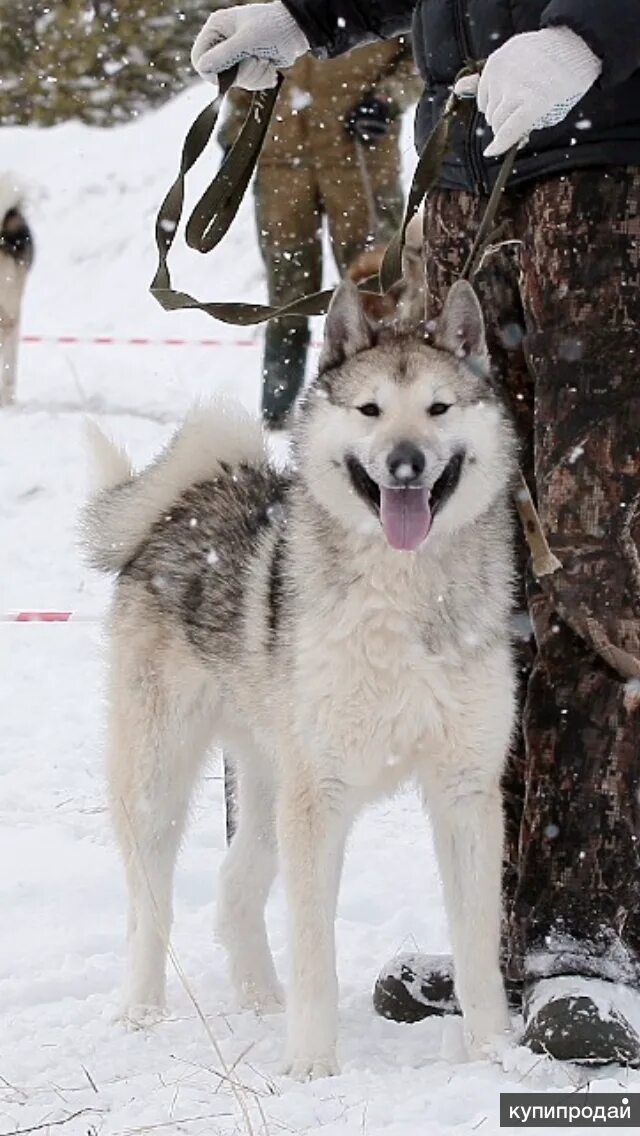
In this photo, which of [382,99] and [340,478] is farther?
[382,99]

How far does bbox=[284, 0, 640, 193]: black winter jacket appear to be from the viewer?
2.61 m

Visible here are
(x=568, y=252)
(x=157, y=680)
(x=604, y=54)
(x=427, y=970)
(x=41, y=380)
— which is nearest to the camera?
(x=604, y=54)

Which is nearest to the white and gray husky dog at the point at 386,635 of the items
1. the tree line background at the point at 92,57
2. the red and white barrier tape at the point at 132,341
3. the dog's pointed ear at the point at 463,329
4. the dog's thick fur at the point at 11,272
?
the dog's pointed ear at the point at 463,329

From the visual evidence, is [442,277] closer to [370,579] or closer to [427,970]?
[370,579]

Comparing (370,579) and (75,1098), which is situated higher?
(370,579)

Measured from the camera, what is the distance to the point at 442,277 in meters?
3.24

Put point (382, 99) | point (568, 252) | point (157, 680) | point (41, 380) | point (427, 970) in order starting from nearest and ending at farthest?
1. point (568, 252)
2. point (427, 970)
3. point (157, 680)
4. point (382, 99)
5. point (41, 380)

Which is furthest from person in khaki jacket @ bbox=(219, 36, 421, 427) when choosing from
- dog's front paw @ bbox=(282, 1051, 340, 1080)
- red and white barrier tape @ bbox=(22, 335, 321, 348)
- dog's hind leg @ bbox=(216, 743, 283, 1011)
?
dog's front paw @ bbox=(282, 1051, 340, 1080)

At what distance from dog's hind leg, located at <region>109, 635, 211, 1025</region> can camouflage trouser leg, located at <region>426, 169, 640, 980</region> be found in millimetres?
761

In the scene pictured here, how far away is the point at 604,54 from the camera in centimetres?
262

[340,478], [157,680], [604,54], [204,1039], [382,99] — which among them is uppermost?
[382,99]

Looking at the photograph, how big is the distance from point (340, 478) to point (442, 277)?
22.4 inches

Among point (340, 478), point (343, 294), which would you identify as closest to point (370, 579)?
point (340, 478)

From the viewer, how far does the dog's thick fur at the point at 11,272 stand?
32.3ft
